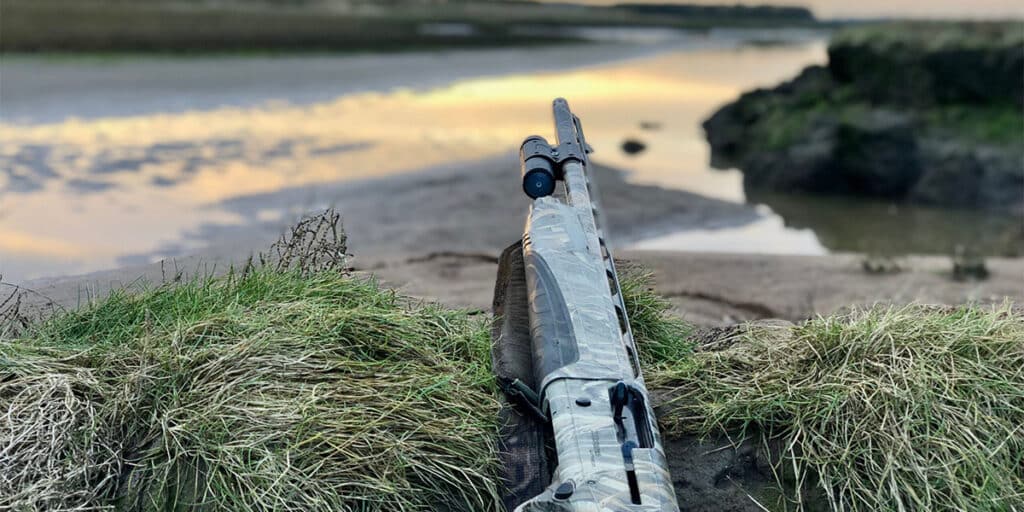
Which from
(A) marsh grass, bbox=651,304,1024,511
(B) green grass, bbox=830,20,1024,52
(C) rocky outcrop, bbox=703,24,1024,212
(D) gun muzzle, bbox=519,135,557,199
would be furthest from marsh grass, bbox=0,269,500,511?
(B) green grass, bbox=830,20,1024,52

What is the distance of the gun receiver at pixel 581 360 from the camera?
3.45 meters

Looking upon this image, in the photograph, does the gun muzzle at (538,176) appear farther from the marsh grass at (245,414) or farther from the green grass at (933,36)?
the green grass at (933,36)

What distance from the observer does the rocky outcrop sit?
742 inches

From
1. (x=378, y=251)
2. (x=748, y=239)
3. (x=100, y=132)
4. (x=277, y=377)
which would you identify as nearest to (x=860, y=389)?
(x=277, y=377)

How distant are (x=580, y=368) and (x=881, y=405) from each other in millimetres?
1261

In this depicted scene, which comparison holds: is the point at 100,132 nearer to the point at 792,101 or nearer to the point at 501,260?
the point at 501,260

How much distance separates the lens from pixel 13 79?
2206cm

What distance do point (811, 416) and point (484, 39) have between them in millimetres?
46704

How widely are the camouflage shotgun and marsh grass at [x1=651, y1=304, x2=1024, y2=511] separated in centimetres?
47

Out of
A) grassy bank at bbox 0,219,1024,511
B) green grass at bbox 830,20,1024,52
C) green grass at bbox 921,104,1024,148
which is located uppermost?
green grass at bbox 830,20,1024,52

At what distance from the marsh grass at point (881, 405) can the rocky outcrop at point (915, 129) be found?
15518 millimetres

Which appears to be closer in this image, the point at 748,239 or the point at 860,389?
the point at 860,389

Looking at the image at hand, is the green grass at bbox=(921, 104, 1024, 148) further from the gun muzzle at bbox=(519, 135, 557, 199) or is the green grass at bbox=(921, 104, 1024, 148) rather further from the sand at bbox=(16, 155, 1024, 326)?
the gun muzzle at bbox=(519, 135, 557, 199)

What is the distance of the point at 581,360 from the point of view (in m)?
4.07
